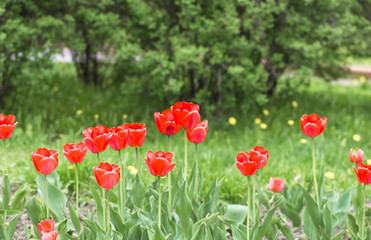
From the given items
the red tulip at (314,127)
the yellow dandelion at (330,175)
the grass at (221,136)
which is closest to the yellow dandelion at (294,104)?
the grass at (221,136)

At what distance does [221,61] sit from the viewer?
493cm

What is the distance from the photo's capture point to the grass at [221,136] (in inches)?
141

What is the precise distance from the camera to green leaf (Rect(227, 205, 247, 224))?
2.59 m

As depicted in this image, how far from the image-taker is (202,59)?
5023mm

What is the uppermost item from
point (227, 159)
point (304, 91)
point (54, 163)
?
point (54, 163)

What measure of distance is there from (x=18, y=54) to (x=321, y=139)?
3.01 meters

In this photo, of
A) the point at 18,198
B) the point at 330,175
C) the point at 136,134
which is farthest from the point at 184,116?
the point at 330,175

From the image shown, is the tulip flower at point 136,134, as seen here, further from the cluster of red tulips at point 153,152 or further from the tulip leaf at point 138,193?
the tulip leaf at point 138,193

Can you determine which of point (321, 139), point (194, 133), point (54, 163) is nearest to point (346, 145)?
point (321, 139)

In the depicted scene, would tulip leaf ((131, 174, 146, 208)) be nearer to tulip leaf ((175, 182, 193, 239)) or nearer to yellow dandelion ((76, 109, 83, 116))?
tulip leaf ((175, 182, 193, 239))

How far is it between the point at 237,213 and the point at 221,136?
2.42m

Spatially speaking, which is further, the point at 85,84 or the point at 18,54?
the point at 85,84

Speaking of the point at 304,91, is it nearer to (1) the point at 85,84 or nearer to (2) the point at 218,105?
(2) the point at 218,105

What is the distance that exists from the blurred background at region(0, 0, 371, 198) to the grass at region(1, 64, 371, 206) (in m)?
0.02
